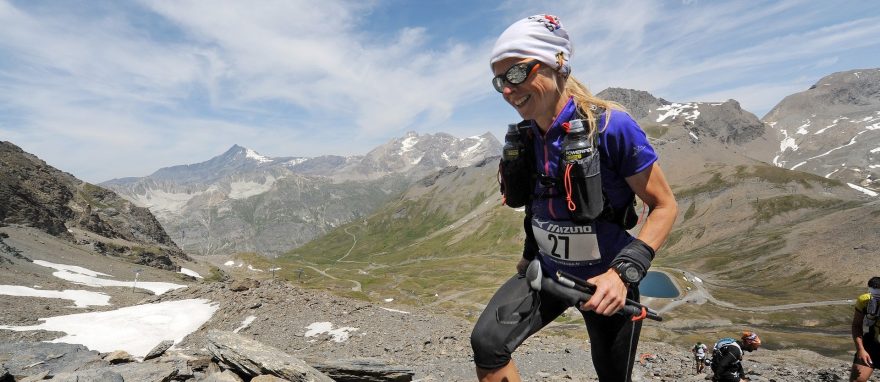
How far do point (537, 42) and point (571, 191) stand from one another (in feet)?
5.51

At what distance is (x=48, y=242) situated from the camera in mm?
103438

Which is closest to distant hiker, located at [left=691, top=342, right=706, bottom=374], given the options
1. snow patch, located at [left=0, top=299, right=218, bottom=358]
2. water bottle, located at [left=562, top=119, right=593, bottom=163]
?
water bottle, located at [left=562, top=119, right=593, bottom=163]

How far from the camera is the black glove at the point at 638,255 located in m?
4.77

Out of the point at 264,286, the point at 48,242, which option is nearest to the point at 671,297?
the point at 264,286

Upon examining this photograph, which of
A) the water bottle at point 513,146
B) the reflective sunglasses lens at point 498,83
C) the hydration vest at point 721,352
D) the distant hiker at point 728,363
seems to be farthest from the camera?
the hydration vest at point 721,352

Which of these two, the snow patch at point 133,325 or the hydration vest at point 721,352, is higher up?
the hydration vest at point 721,352

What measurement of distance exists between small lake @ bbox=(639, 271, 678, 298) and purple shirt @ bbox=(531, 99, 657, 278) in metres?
146

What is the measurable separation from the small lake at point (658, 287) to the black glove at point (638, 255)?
481 feet

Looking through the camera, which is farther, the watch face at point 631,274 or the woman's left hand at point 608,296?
the watch face at point 631,274

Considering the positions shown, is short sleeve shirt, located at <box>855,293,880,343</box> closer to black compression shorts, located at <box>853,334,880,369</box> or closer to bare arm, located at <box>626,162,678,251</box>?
black compression shorts, located at <box>853,334,880,369</box>

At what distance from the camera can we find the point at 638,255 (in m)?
4.84

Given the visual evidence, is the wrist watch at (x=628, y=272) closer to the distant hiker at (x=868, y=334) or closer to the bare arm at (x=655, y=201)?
the bare arm at (x=655, y=201)

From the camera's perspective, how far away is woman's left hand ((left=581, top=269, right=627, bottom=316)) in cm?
457

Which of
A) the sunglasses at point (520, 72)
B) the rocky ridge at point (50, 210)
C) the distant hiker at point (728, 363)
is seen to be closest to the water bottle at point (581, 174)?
the sunglasses at point (520, 72)
